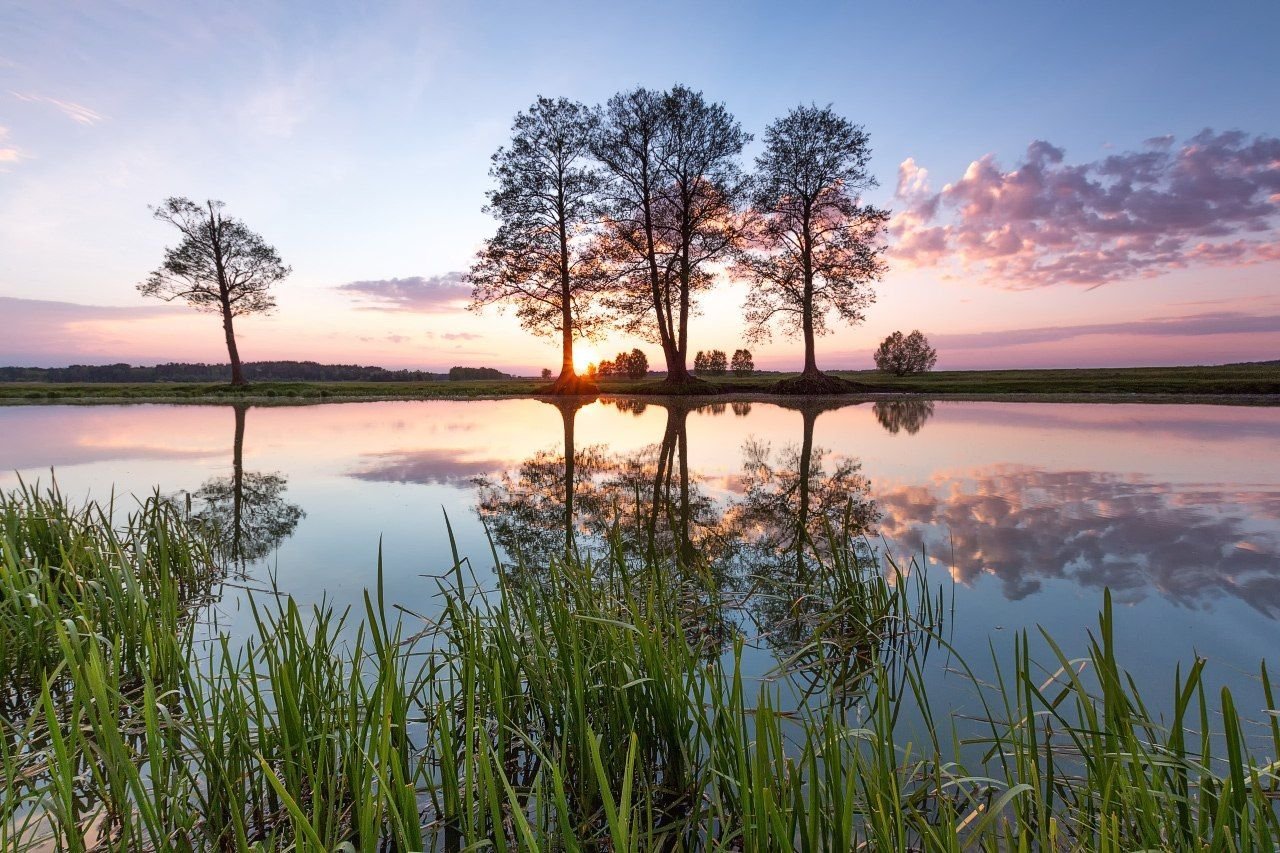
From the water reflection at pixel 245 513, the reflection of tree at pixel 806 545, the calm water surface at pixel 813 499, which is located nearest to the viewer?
the reflection of tree at pixel 806 545

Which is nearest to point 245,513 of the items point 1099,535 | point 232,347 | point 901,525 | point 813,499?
point 813,499

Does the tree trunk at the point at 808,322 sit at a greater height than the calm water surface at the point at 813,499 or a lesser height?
greater

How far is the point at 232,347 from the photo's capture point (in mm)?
27375

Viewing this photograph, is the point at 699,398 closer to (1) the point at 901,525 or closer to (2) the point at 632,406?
(2) the point at 632,406

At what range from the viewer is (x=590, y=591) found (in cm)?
228

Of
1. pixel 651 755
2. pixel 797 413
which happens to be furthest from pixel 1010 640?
pixel 797 413

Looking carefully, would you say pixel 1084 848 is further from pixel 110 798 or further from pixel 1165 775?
pixel 110 798

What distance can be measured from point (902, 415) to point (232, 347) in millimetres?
29482

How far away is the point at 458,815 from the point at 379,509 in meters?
4.24

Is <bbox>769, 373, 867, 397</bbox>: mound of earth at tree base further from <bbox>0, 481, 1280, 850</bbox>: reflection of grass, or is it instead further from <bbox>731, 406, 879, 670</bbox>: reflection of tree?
<bbox>0, 481, 1280, 850</bbox>: reflection of grass

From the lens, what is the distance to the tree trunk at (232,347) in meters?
27.3

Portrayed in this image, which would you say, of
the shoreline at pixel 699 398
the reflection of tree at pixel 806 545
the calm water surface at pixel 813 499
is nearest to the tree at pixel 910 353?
the shoreline at pixel 699 398

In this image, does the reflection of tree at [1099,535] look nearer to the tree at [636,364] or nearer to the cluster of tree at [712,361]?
the tree at [636,364]

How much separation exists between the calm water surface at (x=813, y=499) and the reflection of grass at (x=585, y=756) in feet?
2.00
